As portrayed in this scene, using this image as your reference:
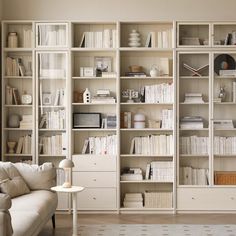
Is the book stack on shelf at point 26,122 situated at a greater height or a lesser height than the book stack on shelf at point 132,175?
greater

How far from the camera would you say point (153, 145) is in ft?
22.7

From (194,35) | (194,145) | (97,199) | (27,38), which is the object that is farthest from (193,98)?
(27,38)

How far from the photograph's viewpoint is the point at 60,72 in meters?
6.87

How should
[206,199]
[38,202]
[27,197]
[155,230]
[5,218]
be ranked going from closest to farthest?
[5,218], [38,202], [27,197], [155,230], [206,199]

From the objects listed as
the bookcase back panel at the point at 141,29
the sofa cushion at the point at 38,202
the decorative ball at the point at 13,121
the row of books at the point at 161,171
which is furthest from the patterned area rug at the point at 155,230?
Result: the bookcase back panel at the point at 141,29

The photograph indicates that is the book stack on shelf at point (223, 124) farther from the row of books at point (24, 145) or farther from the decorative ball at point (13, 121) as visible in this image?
the decorative ball at point (13, 121)

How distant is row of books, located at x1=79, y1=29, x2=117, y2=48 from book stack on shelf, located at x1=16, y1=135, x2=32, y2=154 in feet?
4.68

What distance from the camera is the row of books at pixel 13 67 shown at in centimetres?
688

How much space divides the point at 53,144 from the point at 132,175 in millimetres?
1117

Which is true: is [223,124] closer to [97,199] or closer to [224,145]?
[224,145]

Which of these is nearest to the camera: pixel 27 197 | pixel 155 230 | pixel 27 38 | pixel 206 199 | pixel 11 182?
pixel 27 197

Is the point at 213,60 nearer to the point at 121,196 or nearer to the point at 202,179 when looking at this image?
the point at 202,179

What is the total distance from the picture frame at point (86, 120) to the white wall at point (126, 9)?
4.21 feet

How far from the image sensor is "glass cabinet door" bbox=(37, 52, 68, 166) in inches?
270
